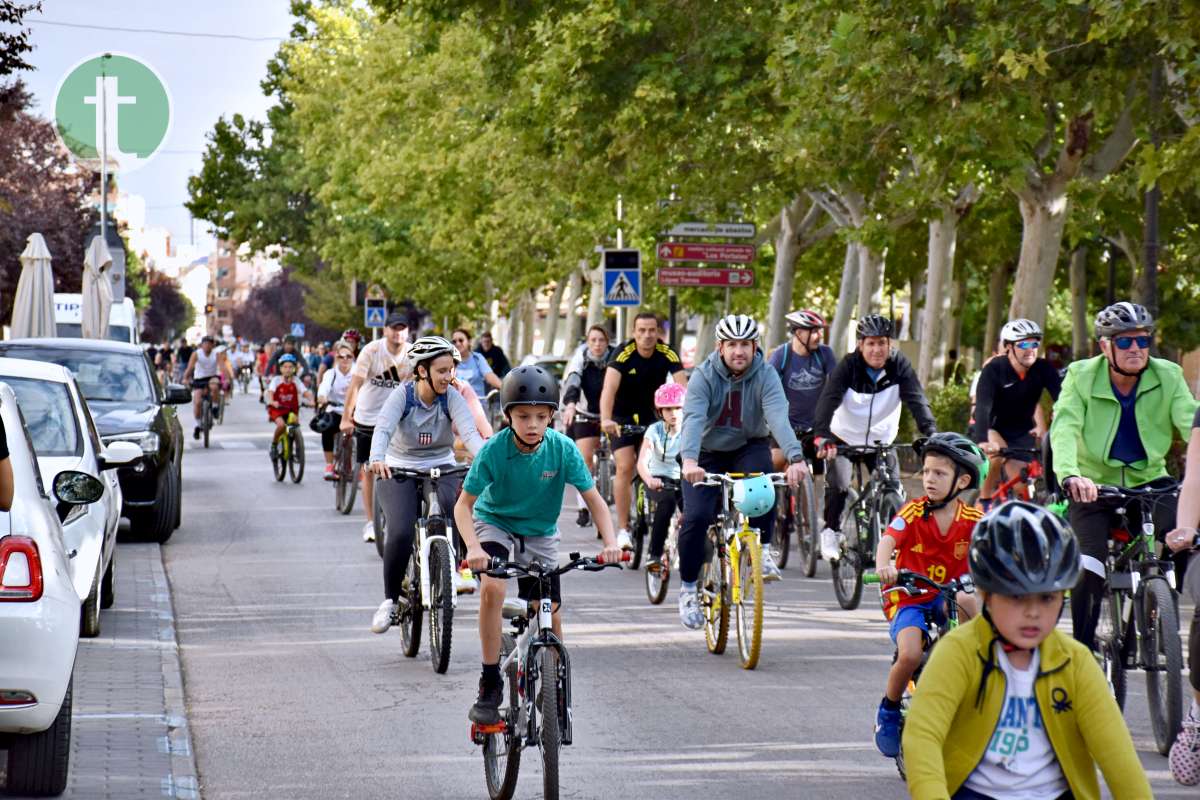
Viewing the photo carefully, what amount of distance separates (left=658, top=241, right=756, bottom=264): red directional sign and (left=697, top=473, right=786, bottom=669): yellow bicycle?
16.7m

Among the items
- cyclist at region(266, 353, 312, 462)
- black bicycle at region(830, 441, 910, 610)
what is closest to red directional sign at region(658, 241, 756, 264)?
cyclist at region(266, 353, 312, 462)

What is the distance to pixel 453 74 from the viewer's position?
123 feet

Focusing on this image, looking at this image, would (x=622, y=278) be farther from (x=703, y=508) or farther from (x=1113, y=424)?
(x=1113, y=424)

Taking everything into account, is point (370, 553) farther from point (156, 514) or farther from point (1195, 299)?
point (1195, 299)

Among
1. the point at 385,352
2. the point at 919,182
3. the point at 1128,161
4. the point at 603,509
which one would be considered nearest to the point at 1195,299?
the point at 1128,161

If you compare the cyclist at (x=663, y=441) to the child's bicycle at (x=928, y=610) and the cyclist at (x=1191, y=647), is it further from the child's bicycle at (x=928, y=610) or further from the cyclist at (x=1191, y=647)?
the child's bicycle at (x=928, y=610)

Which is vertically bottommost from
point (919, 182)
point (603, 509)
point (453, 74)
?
point (603, 509)

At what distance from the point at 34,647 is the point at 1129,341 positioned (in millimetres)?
4460

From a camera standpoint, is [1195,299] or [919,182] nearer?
[919,182]

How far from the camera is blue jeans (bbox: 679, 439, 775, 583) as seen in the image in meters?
10.8

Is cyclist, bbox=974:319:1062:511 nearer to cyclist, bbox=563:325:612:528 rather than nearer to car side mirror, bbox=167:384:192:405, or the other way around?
cyclist, bbox=563:325:612:528

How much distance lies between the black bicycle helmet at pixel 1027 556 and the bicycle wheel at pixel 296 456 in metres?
20.0

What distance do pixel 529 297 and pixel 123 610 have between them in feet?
184

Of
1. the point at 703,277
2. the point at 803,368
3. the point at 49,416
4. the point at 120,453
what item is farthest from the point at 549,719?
the point at 703,277
